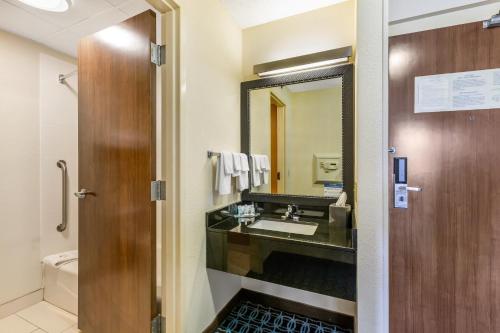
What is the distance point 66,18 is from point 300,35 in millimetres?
1811

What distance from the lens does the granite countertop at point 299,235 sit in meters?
1.25

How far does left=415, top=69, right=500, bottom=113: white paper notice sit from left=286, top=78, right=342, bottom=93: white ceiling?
0.54 m

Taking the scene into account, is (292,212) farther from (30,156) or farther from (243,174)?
(30,156)

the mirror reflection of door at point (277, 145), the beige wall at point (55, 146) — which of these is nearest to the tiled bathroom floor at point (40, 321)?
the beige wall at point (55, 146)

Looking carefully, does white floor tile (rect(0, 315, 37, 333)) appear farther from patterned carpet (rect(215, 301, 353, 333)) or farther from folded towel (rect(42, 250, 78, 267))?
patterned carpet (rect(215, 301, 353, 333))

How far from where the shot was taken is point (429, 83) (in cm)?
125

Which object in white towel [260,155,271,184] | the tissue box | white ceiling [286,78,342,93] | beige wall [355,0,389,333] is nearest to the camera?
beige wall [355,0,389,333]

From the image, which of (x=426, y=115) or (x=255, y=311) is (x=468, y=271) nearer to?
(x=426, y=115)

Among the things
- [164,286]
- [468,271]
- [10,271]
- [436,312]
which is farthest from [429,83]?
[10,271]

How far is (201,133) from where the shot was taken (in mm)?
1496

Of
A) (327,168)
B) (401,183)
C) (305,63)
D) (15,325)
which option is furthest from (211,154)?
(15,325)

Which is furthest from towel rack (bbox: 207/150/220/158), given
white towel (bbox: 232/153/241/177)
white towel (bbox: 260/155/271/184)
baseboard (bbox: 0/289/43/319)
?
baseboard (bbox: 0/289/43/319)

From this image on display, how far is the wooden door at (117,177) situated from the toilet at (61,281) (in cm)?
36

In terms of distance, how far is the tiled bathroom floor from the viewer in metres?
1.72
